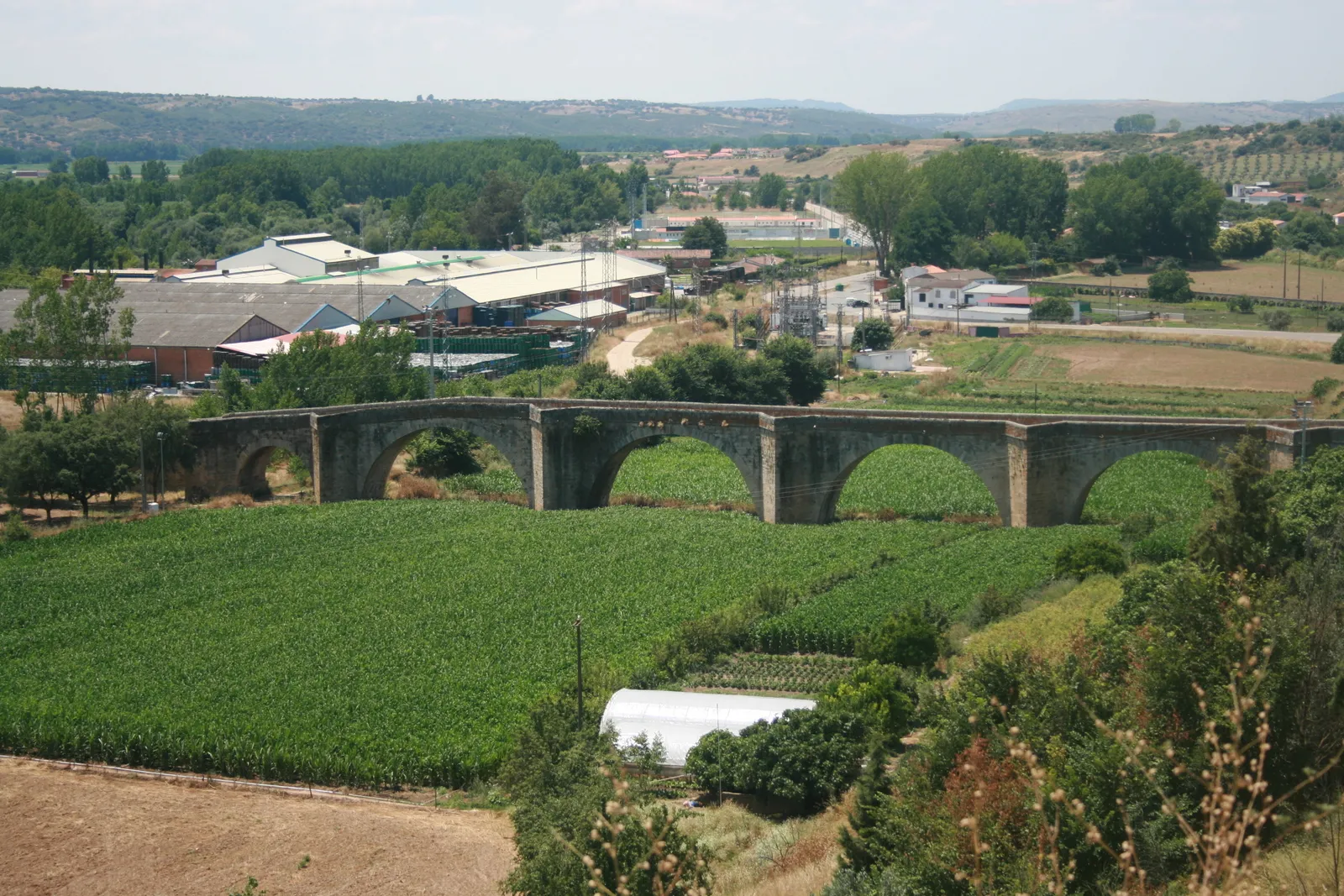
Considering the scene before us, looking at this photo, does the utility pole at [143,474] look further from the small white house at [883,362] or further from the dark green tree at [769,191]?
the dark green tree at [769,191]

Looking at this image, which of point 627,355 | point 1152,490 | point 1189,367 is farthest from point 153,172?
point 1152,490

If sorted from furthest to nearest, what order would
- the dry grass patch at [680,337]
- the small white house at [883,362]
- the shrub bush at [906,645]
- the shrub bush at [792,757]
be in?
the dry grass patch at [680,337]
the small white house at [883,362]
the shrub bush at [906,645]
the shrub bush at [792,757]

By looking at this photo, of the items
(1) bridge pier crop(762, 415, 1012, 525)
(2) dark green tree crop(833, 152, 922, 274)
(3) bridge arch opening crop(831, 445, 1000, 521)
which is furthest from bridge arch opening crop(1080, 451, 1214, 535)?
(2) dark green tree crop(833, 152, 922, 274)

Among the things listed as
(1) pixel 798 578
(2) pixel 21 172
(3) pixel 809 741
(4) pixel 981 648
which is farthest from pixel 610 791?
(2) pixel 21 172

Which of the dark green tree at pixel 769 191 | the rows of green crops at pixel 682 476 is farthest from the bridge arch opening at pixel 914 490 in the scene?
the dark green tree at pixel 769 191

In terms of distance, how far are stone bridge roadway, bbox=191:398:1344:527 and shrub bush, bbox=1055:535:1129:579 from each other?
4904mm

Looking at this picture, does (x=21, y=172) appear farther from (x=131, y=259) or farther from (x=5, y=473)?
(x=5, y=473)

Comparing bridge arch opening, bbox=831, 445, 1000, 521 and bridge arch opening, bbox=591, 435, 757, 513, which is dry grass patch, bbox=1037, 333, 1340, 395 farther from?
bridge arch opening, bbox=591, 435, 757, 513

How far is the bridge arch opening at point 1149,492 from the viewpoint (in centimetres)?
3397

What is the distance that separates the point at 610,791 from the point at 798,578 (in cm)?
1398

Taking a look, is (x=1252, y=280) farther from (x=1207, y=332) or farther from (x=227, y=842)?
(x=227, y=842)

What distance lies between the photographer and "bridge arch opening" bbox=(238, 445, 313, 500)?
40.6 m

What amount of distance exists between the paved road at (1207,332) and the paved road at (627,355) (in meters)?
19.3

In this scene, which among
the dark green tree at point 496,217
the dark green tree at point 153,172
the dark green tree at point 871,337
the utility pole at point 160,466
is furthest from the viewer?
the dark green tree at point 153,172
